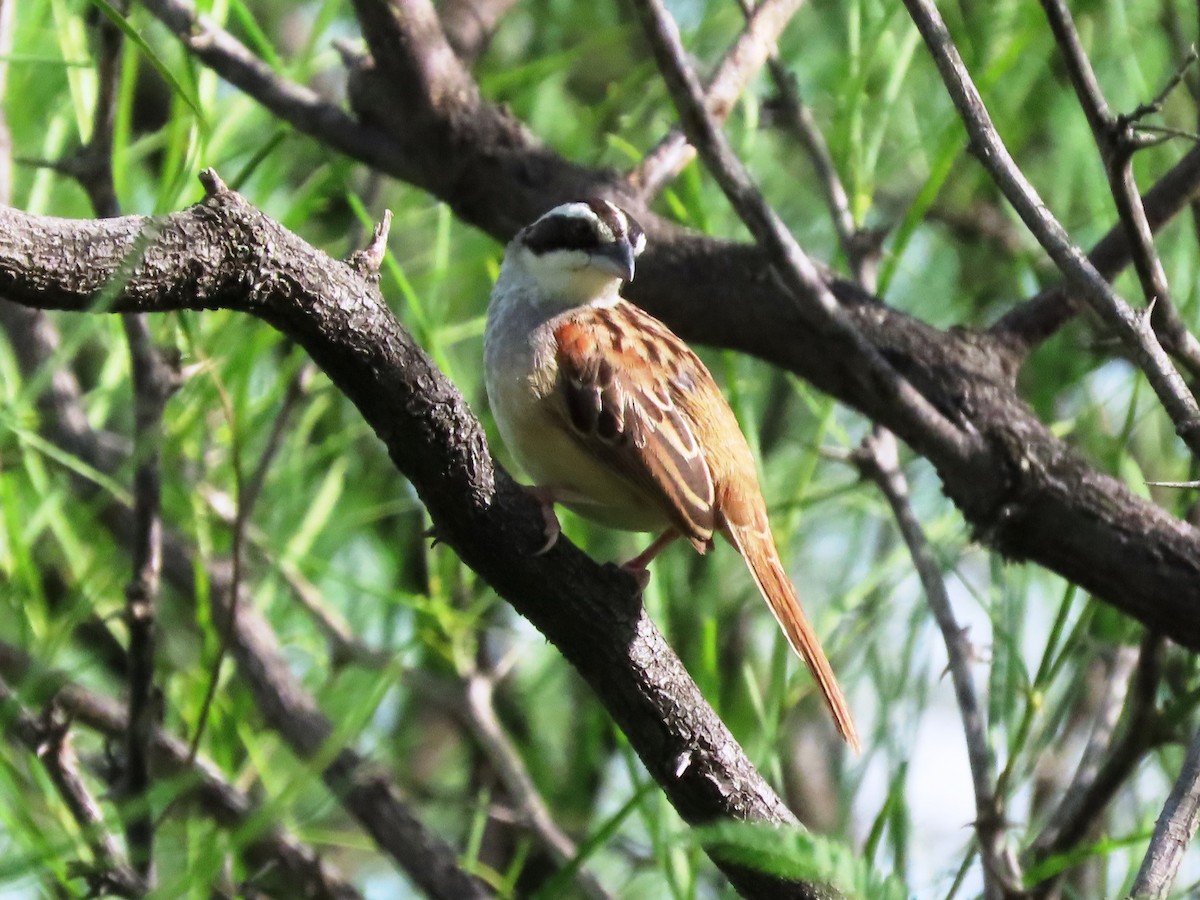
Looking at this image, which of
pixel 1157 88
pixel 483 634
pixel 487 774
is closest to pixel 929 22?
pixel 1157 88

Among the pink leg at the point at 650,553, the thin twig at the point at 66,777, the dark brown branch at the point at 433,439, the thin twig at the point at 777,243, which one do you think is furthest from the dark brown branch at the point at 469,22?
the dark brown branch at the point at 433,439

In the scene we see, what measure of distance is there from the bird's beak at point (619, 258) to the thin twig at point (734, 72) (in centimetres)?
51

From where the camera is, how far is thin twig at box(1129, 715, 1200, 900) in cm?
258

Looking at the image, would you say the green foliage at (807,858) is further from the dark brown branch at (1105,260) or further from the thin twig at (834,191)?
the thin twig at (834,191)

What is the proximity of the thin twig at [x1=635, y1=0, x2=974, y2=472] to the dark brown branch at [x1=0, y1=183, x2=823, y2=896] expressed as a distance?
0.96m

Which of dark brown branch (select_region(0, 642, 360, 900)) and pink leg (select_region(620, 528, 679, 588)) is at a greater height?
pink leg (select_region(620, 528, 679, 588))

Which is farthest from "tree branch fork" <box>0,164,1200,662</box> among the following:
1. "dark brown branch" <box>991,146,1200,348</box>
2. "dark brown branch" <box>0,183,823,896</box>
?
"dark brown branch" <box>991,146,1200,348</box>

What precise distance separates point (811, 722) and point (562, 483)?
3.07 meters

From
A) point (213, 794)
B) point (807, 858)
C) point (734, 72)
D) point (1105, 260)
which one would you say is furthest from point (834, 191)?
point (807, 858)

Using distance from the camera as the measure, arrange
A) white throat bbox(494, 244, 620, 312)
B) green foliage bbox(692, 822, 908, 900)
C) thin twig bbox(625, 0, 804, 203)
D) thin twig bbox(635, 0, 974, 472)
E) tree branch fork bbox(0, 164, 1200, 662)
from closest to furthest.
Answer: green foliage bbox(692, 822, 908, 900) → tree branch fork bbox(0, 164, 1200, 662) → thin twig bbox(635, 0, 974, 472) → white throat bbox(494, 244, 620, 312) → thin twig bbox(625, 0, 804, 203)

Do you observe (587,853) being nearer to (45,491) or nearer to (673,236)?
(673,236)

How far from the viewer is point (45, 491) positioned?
4379 mm

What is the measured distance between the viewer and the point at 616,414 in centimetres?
360

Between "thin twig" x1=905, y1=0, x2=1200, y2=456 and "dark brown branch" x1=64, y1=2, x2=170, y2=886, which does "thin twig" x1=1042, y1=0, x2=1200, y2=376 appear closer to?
"thin twig" x1=905, y1=0, x2=1200, y2=456
